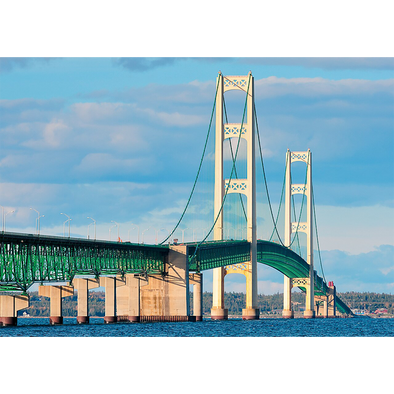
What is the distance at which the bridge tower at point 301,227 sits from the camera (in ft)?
454

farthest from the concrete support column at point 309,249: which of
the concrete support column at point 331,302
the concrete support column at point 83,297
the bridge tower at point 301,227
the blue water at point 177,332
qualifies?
the blue water at point 177,332

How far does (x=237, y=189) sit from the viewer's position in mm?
99250

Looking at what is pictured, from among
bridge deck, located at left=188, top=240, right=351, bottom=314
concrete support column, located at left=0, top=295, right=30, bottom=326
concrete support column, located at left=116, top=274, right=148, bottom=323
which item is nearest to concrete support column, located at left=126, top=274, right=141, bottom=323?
concrete support column, located at left=116, top=274, right=148, bottom=323

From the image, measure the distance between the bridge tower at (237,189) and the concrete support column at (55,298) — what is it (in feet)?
64.8

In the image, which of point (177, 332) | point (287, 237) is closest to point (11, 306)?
point (177, 332)

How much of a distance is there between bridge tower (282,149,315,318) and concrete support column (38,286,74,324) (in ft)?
199

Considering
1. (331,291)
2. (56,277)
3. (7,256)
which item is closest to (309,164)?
(331,291)

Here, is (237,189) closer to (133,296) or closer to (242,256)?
(242,256)

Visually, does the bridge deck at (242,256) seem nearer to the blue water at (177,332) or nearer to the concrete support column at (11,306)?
the blue water at (177,332)

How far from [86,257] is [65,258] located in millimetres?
3662
